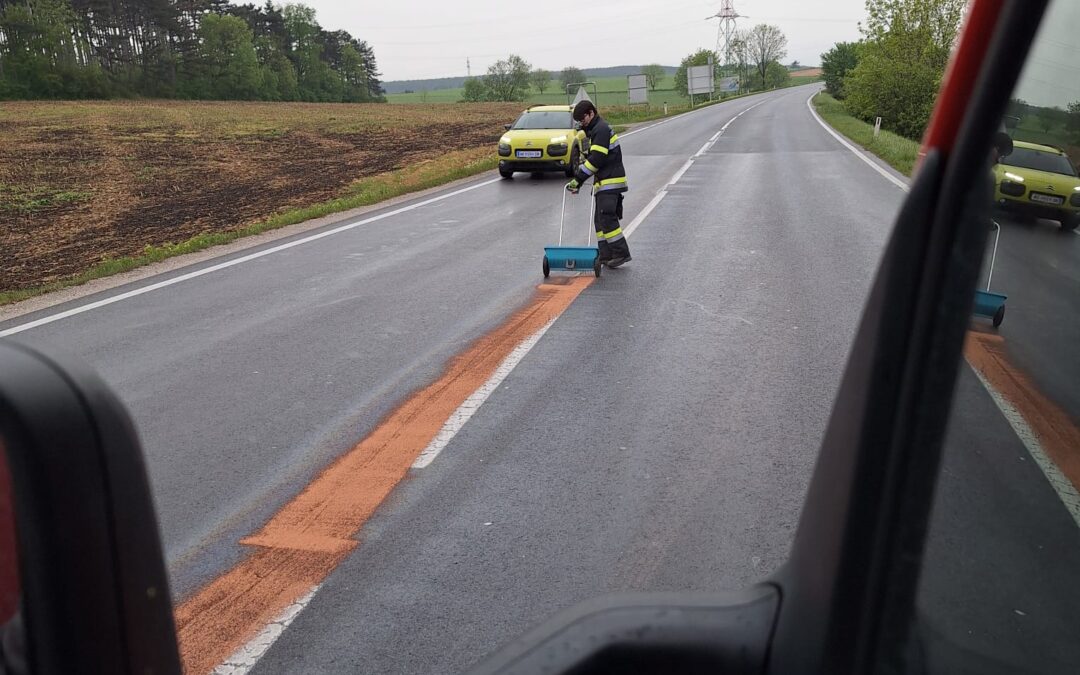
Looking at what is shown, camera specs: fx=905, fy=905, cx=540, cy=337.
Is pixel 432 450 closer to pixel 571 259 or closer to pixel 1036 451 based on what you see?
pixel 1036 451

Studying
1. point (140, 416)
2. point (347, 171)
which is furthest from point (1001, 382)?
point (347, 171)

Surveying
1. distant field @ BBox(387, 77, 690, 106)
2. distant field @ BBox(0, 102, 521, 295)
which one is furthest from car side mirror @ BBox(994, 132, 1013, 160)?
distant field @ BBox(387, 77, 690, 106)

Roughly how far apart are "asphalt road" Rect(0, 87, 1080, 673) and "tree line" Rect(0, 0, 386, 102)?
260 feet

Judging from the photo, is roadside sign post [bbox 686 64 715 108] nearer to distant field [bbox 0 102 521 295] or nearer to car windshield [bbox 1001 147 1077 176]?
distant field [bbox 0 102 521 295]

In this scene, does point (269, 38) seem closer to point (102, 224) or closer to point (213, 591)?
point (102, 224)

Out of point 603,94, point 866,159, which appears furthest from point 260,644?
point 603,94

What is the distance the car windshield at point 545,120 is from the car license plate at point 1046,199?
2273 cm

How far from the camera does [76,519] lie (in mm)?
900

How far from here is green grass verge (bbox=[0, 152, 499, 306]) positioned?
1125 cm

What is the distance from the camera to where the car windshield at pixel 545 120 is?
23.2 meters

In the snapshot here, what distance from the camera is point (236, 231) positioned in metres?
14.8

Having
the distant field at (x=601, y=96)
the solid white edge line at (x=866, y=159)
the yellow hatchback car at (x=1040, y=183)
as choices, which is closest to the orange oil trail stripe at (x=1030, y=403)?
the yellow hatchback car at (x=1040, y=183)

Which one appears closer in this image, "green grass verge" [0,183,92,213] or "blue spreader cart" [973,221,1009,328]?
"blue spreader cart" [973,221,1009,328]

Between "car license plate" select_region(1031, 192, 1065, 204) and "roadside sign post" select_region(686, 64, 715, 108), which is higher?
"roadside sign post" select_region(686, 64, 715, 108)
